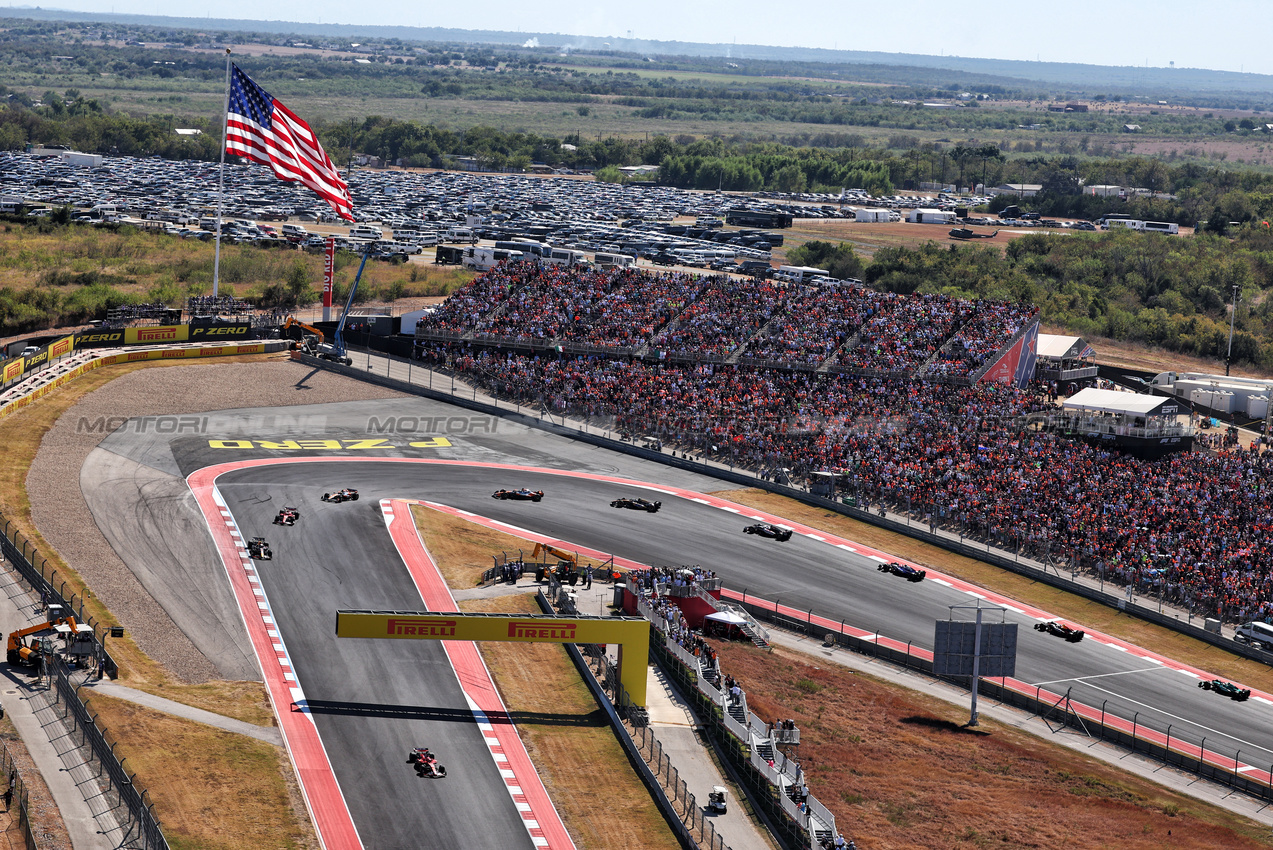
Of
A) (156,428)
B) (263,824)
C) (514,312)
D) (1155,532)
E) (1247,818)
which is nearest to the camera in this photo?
(263,824)

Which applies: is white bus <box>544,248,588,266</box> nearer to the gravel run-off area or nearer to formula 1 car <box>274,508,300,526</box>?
the gravel run-off area

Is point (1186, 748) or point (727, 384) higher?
point (727, 384)

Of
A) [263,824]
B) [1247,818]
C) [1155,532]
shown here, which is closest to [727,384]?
[1155,532]

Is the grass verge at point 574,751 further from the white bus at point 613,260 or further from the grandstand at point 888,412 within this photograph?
the white bus at point 613,260

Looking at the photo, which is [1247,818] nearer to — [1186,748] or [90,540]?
[1186,748]

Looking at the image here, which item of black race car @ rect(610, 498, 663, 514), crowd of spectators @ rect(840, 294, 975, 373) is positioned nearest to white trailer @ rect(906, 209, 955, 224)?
crowd of spectators @ rect(840, 294, 975, 373)

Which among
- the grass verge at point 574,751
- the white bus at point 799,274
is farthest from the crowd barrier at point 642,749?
the white bus at point 799,274

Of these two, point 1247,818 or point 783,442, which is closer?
point 1247,818
